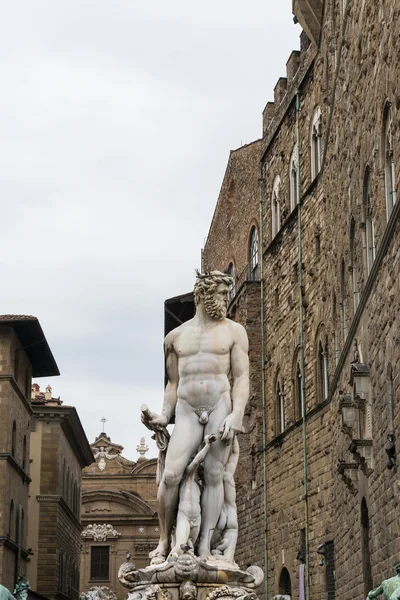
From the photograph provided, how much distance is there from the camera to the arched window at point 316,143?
2767 cm

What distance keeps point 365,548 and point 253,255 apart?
779 inches

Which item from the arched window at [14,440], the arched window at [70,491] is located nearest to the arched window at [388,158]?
the arched window at [14,440]

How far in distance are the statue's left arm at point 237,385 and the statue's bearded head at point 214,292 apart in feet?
0.62

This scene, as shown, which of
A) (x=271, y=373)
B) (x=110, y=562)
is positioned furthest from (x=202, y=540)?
(x=110, y=562)

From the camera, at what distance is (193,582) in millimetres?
9336

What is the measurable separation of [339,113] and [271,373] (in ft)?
38.0

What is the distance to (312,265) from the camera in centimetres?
2709

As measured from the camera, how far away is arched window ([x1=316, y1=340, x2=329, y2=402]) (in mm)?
25675

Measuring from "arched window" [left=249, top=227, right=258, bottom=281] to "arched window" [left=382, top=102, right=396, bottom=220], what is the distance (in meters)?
19.6

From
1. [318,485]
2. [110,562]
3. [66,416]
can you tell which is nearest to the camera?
[318,485]

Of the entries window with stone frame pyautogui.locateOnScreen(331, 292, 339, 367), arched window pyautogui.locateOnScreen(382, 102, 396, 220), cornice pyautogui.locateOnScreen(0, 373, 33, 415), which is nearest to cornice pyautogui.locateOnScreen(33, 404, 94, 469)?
cornice pyautogui.locateOnScreen(0, 373, 33, 415)

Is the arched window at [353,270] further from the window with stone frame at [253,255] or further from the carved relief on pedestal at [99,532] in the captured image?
the carved relief on pedestal at [99,532]

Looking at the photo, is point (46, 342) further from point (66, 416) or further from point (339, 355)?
point (339, 355)

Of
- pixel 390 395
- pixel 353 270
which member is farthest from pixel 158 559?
pixel 353 270
